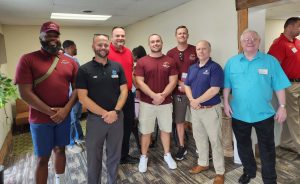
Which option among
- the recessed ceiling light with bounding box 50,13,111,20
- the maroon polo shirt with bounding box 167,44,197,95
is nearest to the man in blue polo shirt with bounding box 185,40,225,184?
the maroon polo shirt with bounding box 167,44,197,95

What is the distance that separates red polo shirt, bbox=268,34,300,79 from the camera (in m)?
2.92

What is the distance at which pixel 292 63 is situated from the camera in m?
2.93

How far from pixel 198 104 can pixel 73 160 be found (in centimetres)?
199

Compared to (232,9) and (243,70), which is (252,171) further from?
(232,9)

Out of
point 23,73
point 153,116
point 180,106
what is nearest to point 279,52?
point 180,106

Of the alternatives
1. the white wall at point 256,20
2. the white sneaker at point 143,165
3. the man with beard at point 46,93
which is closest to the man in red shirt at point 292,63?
the white wall at point 256,20

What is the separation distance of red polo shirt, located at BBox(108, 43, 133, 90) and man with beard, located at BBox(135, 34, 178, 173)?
0.40 ft

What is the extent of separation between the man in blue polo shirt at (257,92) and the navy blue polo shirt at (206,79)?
0.11 m

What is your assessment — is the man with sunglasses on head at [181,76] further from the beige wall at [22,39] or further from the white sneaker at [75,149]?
the beige wall at [22,39]

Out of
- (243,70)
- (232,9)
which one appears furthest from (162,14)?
(243,70)

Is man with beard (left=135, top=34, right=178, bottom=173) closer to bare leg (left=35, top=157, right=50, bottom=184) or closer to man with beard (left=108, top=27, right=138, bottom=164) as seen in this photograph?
man with beard (left=108, top=27, right=138, bottom=164)

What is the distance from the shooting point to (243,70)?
2131 millimetres

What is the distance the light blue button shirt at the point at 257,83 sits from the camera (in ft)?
6.81

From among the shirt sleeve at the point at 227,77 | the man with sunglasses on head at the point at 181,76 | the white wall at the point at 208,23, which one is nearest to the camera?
the shirt sleeve at the point at 227,77
